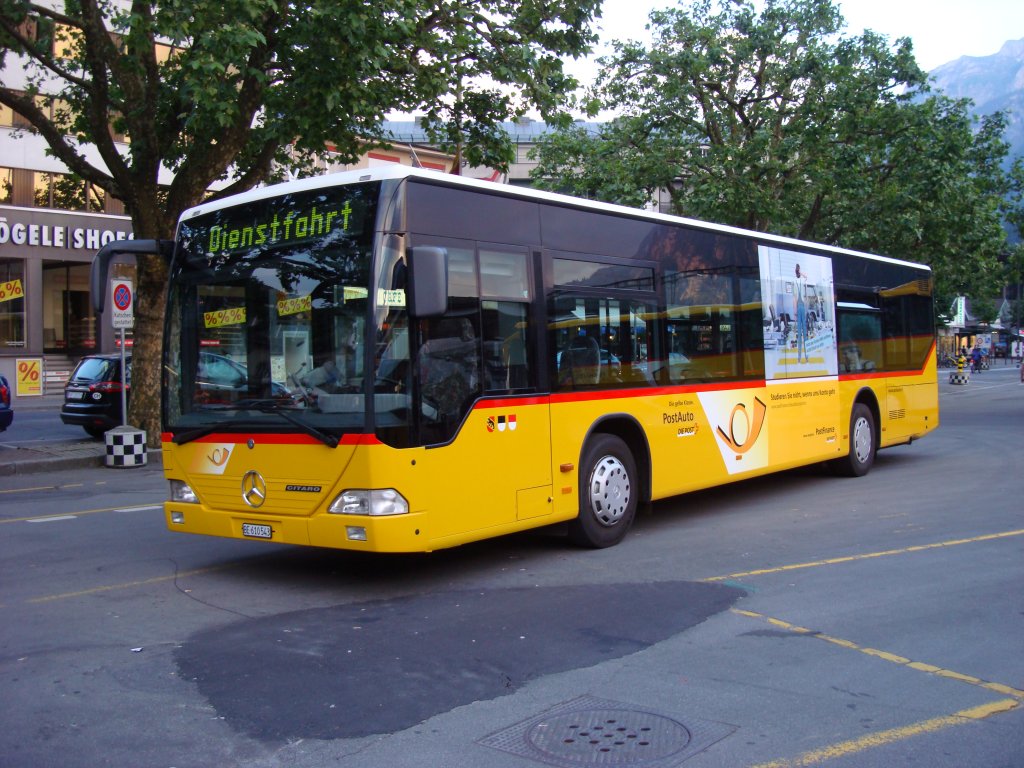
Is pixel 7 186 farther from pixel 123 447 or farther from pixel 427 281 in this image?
pixel 427 281

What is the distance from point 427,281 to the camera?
6598 mm

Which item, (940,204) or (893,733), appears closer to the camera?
(893,733)

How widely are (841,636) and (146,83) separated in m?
14.8

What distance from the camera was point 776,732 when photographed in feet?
14.6

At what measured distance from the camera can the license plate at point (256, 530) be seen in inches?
282

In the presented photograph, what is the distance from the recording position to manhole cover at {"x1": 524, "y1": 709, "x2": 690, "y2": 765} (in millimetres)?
4219

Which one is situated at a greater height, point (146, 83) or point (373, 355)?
point (146, 83)

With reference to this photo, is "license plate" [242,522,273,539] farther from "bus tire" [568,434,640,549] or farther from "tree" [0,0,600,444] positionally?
"tree" [0,0,600,444]

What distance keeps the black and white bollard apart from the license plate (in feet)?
32.4

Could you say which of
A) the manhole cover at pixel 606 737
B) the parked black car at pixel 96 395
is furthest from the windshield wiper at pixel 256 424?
the parked black car at pixel 96 395

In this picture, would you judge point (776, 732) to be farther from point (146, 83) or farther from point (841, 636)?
point (146, 83)

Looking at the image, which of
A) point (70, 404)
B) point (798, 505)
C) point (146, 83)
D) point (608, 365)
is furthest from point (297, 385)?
point (70, 404)

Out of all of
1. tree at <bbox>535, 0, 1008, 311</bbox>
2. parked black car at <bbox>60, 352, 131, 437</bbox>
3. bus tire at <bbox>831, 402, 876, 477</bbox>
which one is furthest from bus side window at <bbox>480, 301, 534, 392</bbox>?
tree at <bbox>535, 0, 1008, 311</bbox>

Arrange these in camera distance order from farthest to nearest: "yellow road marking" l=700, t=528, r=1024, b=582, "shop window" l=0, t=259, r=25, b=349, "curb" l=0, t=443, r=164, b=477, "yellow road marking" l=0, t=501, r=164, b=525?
1. "shop window" l=0, t=259, r=25, b=349
2. "curb" l=0, t=443, r=164, b=477
3. "yellow road marking" l=0, t=501, r=164, b=525
4. "yellow road marking" l=700, t=528, r=1024, b=582
